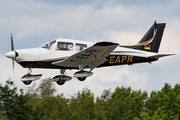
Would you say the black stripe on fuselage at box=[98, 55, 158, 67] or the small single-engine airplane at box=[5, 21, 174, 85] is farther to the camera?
the black stripe on fuselage at box=[98, 55, 158, 67]

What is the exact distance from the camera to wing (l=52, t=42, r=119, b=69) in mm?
14241

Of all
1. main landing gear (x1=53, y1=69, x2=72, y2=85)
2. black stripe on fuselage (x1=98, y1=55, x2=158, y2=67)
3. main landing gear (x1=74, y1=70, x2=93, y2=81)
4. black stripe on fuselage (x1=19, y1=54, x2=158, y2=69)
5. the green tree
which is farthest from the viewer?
the green tree

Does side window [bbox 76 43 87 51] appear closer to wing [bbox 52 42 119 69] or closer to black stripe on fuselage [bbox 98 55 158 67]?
wing [bbox 52 42 119 69]

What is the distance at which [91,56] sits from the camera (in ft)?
50.3

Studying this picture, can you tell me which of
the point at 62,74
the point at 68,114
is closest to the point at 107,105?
the point at 68,114

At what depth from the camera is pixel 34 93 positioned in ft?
170

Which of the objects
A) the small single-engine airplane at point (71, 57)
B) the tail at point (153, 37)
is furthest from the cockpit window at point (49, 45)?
the tail at point (153, 37)

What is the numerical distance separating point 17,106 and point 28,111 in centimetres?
163

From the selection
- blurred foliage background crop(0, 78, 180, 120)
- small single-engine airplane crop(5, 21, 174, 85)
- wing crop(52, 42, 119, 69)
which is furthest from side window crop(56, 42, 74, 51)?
blurred foliage background crop(0, 78, 180, 120)

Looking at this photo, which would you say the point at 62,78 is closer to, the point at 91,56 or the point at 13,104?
the point at 91,56

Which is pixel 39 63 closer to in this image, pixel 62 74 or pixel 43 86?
pixel 62 74

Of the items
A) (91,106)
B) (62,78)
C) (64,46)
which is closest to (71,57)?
(64,46)

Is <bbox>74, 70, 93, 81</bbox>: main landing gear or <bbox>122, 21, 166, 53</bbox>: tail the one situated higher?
<bbox>122, 21, 166, 53</bbox>: tail

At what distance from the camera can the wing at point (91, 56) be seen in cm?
1424
